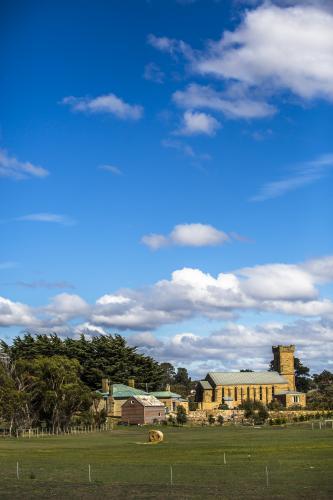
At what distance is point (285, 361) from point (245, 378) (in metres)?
15.6

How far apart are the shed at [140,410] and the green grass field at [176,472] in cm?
5215

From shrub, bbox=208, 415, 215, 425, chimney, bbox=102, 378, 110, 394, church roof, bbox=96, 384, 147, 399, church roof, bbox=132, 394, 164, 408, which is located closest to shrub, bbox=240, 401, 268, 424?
shrub, bbox=208, 415, 215, 425

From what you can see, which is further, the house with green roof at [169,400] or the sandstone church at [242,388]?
the sandstone church at [242,388]

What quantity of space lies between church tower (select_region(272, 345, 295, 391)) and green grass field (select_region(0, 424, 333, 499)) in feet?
369

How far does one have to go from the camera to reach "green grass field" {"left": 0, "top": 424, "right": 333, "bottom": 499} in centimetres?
3209

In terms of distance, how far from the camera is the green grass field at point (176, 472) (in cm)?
3209

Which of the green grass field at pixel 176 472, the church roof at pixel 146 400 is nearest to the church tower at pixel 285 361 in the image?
the church roof at pixel 146 400

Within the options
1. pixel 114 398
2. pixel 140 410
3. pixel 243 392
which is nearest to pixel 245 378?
pixel 243 392

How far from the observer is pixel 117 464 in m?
46.0

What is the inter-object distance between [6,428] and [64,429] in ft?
26.1

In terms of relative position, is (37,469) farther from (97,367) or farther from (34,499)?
(97,367)

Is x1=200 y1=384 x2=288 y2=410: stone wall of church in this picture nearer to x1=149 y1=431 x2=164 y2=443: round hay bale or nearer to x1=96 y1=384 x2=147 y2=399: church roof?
x1=96 y1=384 x2=147 y2=399: church roof

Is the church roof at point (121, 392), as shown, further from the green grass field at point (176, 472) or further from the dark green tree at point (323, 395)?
the green grass field at point (176, 472)

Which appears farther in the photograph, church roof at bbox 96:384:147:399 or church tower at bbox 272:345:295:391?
church tower at bbox 272:345:295:391
